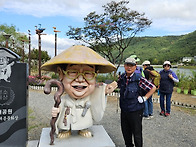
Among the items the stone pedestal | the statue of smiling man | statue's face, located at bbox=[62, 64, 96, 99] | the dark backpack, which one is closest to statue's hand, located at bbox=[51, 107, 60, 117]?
the statue of smiling man

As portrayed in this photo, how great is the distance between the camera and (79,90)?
7.93 feet

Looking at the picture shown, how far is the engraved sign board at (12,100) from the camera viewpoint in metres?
2.62

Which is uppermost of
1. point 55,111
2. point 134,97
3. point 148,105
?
point 134,97

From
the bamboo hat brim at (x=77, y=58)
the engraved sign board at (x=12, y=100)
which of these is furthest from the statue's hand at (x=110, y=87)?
the engraved sign board at (x=12, y=100)

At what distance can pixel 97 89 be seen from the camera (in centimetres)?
270

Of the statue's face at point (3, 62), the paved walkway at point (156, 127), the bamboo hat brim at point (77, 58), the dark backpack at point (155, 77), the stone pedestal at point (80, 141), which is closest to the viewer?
the bamboo hat brim at point (77, 58)

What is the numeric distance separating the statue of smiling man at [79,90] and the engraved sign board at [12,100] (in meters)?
0.54

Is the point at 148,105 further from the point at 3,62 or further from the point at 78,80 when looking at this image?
the point at 3,62

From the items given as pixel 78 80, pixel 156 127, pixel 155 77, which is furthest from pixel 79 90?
pixel 156 127

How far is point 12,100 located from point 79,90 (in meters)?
1.23

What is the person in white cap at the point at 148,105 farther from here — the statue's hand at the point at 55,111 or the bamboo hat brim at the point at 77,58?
the statue's hand at the point at 55,111

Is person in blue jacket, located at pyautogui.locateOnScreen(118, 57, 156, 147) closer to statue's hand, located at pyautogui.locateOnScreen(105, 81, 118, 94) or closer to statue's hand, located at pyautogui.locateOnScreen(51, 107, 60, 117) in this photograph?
statue's hand, located at pyautogui.locateOnScreen(105, 81, 118, 94)

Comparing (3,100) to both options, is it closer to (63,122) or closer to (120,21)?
(63,122)

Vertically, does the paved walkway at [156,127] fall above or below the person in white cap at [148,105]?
below
